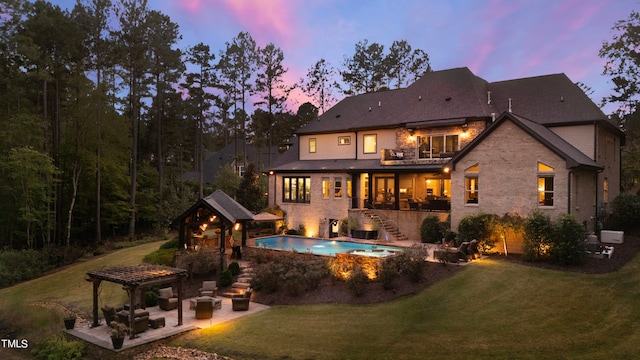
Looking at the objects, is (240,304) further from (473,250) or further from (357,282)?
(473,250)

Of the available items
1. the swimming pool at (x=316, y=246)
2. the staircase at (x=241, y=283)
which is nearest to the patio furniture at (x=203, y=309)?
the staircase at (x=241, y=283)

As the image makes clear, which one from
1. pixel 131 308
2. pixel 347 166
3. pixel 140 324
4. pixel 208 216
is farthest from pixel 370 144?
pixel 131 308

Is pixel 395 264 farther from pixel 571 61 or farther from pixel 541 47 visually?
pixel 571 61

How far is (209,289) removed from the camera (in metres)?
17.4

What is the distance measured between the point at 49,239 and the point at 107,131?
30.1 feet

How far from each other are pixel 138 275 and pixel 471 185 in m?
16.3

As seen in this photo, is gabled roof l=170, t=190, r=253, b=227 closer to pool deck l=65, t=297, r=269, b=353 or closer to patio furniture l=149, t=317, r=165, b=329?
pool deck l=65, t=297, r=269, b=353

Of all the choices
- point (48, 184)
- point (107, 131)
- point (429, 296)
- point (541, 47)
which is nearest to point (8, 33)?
point (107, 131)

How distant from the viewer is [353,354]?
36.8 ft

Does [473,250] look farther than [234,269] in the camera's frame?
No

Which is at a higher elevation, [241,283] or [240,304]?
[241,283]

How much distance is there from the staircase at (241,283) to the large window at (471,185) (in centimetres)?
1177

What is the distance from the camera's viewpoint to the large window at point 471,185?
2114cm

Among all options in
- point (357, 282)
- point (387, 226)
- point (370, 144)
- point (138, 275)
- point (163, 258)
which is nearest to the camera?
Answer: point (138, 275)
